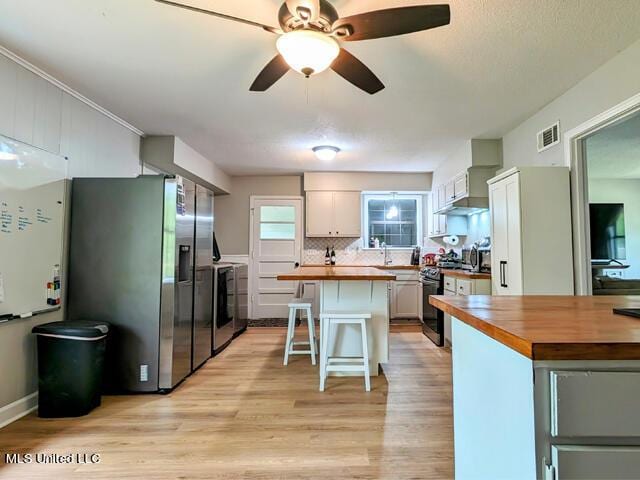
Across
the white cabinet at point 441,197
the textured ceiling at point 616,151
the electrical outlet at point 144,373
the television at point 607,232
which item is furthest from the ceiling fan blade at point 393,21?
the television at point 607,232

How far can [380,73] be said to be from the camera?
2557mm

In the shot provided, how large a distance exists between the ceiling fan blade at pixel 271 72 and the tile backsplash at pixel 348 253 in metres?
3.93

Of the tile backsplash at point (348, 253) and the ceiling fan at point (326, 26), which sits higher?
the ceiling fan at point (326, 26)

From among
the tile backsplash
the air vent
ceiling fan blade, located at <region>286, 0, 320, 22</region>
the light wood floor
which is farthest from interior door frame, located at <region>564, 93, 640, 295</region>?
the tile backsplash

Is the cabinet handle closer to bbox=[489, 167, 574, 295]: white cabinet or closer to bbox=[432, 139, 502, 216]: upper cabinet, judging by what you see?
bbox=[489, 167, 574, 295]: white cabinet

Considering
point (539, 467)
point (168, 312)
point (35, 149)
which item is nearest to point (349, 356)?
point (168, 312)

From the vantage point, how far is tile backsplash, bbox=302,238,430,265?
599 centimetres

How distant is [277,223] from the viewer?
599 centimetres

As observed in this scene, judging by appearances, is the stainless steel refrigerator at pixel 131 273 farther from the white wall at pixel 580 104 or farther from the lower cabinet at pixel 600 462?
the white wall at pixel 580 104

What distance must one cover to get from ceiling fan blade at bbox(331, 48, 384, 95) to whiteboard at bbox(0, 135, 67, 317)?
2259 mm

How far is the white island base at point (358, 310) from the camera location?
121 inches

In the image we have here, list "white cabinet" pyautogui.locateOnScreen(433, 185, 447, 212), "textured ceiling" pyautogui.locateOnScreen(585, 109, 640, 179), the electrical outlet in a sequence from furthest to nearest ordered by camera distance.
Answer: "white cabinet" pyautogui.locateOnScreen(433, 185, 447, 212) < "textured ceiling" pyautogui.locateOnScreen(585, 109, 640, 179) < the electrical outlet

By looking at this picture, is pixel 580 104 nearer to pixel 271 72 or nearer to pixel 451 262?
pixel 271 72

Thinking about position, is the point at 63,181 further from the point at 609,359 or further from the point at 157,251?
the point at 609,359
